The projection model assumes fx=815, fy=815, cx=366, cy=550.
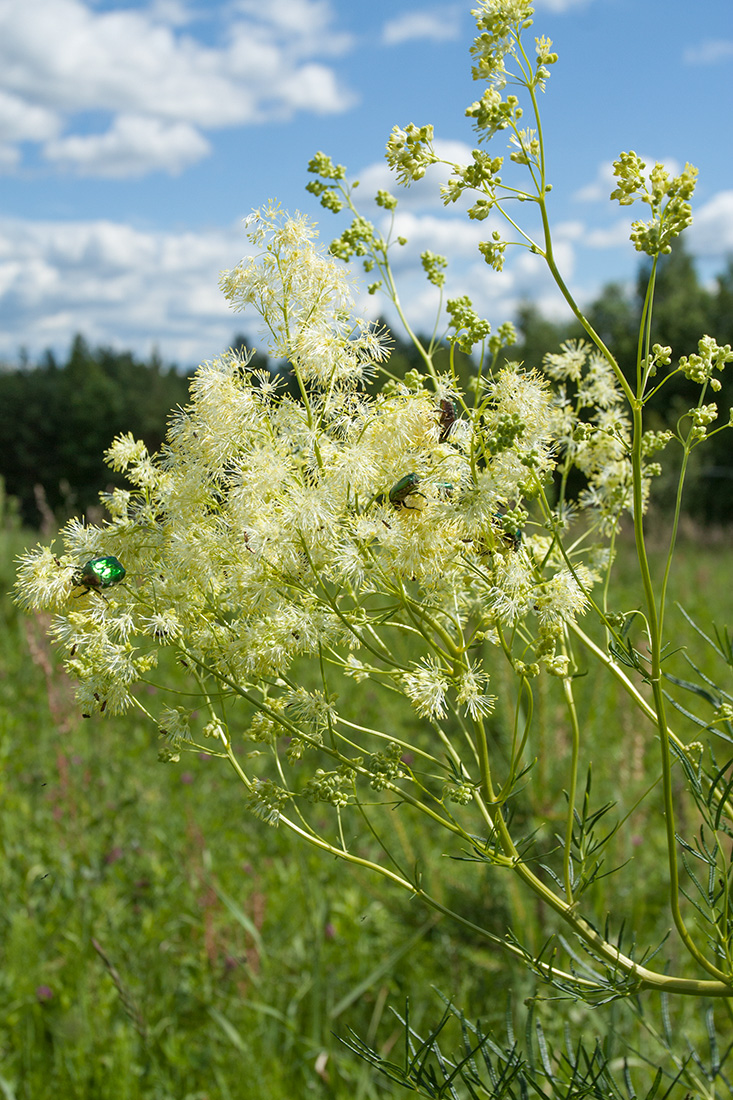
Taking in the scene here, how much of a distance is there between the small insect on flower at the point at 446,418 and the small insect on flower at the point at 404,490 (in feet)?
0.23

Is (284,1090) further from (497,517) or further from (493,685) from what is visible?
(497,517)

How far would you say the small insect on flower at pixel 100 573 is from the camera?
1.00 meters

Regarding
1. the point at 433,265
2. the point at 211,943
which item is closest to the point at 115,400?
the point at 211,943

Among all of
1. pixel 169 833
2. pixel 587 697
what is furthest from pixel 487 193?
pixel 587 697

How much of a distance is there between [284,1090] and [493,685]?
1.59 m

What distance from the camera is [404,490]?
90 cm

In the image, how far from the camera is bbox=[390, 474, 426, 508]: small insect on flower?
89 cm

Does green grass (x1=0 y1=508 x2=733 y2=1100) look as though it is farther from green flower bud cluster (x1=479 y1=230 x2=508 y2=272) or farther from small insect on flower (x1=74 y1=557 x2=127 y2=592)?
green flower bud cluster (x1=479 y1=230 x2=508 y2=272)

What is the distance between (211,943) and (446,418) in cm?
263

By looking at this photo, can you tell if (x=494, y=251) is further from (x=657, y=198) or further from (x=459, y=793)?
(x=459, y=793)

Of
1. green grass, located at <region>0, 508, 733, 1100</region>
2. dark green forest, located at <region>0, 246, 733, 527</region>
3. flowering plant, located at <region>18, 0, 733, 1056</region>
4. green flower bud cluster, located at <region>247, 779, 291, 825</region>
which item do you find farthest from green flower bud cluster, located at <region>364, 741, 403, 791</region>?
dark green forest, located at <region>0, 246, 733, 527</region>

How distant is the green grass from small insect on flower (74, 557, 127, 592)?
1260 mm

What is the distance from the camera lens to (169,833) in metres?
4.11

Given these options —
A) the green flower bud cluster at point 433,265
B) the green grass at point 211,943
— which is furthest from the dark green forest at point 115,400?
the green flower bud cluster at point 433,265
